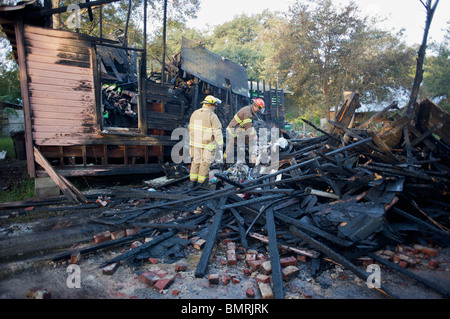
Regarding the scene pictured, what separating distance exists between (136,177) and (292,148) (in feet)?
15.4

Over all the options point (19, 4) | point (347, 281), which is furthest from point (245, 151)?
point (19, 4)

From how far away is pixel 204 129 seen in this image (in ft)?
20.6

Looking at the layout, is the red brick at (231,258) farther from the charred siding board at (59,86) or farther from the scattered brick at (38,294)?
the charred siding board at (59,86)

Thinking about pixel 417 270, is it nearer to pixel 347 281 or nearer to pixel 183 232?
pixel 347 281

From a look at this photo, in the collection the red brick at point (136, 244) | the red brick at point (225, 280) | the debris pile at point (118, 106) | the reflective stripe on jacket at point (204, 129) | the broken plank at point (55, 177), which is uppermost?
the debris pile at point (118, 106)

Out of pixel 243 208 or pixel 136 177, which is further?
pixel 136 177

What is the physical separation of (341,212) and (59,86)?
6785 mm

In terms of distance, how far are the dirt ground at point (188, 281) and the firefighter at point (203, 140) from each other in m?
3.02

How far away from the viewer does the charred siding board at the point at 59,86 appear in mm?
5684

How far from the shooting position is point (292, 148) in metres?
6.88

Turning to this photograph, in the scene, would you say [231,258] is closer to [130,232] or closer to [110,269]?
[110,269]

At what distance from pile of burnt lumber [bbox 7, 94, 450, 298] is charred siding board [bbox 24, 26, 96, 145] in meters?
2.53

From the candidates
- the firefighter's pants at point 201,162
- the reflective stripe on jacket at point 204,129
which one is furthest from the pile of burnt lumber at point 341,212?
the reflective stripe on jacket at point 204,129

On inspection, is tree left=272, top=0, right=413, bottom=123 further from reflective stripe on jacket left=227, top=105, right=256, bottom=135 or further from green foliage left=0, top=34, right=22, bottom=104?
green foliage left=0, top=34, right=22, bottom=104
